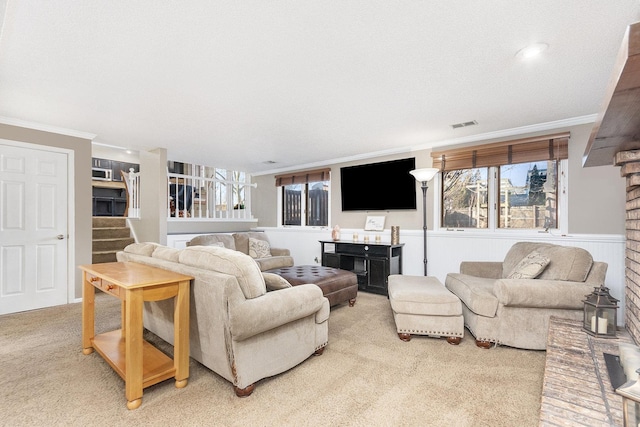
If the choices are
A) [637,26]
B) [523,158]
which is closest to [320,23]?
[637,26]

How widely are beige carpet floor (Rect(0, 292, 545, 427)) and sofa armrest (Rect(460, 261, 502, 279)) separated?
0.93 m

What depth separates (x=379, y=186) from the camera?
4910 mm

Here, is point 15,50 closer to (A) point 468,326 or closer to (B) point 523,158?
(A) point 468,326

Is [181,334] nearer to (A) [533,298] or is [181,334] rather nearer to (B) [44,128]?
(A) [533,298]

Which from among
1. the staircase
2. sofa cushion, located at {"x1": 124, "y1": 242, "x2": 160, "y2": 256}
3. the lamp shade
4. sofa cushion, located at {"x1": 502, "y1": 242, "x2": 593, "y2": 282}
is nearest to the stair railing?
the staircase

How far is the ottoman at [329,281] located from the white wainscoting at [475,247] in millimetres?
1309

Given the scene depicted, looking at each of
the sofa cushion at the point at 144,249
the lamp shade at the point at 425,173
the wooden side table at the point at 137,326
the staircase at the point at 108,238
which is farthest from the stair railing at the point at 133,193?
the lamp shade at the point at 425,173

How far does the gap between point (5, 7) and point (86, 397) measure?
2.25 metres

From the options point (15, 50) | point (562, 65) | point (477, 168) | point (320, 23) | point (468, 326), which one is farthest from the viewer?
point (477, 168)

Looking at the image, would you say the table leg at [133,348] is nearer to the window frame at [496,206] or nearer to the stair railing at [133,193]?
the window frame at [496,206]

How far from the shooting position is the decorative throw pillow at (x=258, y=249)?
210 inches

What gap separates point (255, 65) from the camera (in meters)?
2.20

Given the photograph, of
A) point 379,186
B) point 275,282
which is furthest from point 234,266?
point 379,186

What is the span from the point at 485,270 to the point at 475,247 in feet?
2.39
